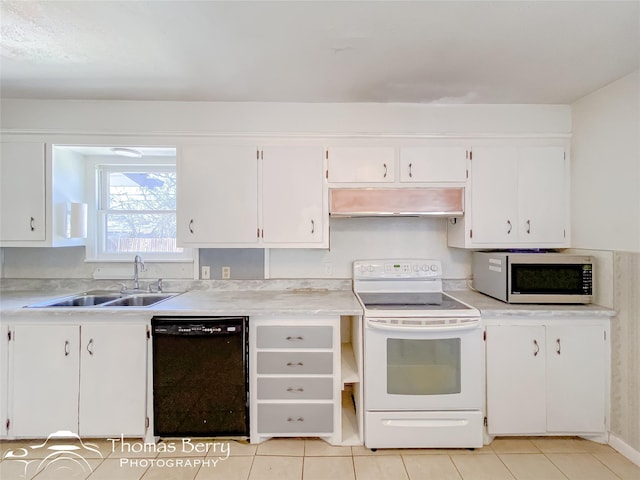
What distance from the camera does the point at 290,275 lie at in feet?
9.00

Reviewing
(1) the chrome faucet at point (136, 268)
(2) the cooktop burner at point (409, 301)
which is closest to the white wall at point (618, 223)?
(2) the cooktop burner at point (409, 301)

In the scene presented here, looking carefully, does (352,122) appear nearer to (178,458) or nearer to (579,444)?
(178,458)

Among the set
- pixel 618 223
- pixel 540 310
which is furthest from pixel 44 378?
pixel 618 223

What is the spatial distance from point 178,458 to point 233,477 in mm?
417

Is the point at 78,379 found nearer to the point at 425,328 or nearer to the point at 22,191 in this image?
the point at 22,191

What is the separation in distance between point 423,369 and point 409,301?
1.59 feet

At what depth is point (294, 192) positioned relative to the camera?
2404mm

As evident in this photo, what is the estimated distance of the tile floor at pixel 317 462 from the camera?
182cm

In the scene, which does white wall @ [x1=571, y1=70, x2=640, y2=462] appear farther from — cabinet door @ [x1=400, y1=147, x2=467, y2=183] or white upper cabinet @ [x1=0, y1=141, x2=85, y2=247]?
white upper cabinet @ [x1=0, y1=141, x2=85, y2=247]

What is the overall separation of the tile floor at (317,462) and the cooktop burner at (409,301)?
909mm

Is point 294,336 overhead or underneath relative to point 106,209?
underneath

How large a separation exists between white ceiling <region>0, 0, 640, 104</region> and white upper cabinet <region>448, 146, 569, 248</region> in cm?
44

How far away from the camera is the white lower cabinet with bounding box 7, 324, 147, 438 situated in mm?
2047

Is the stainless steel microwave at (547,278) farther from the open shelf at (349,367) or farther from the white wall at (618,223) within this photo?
the open shelf at (349,367)
